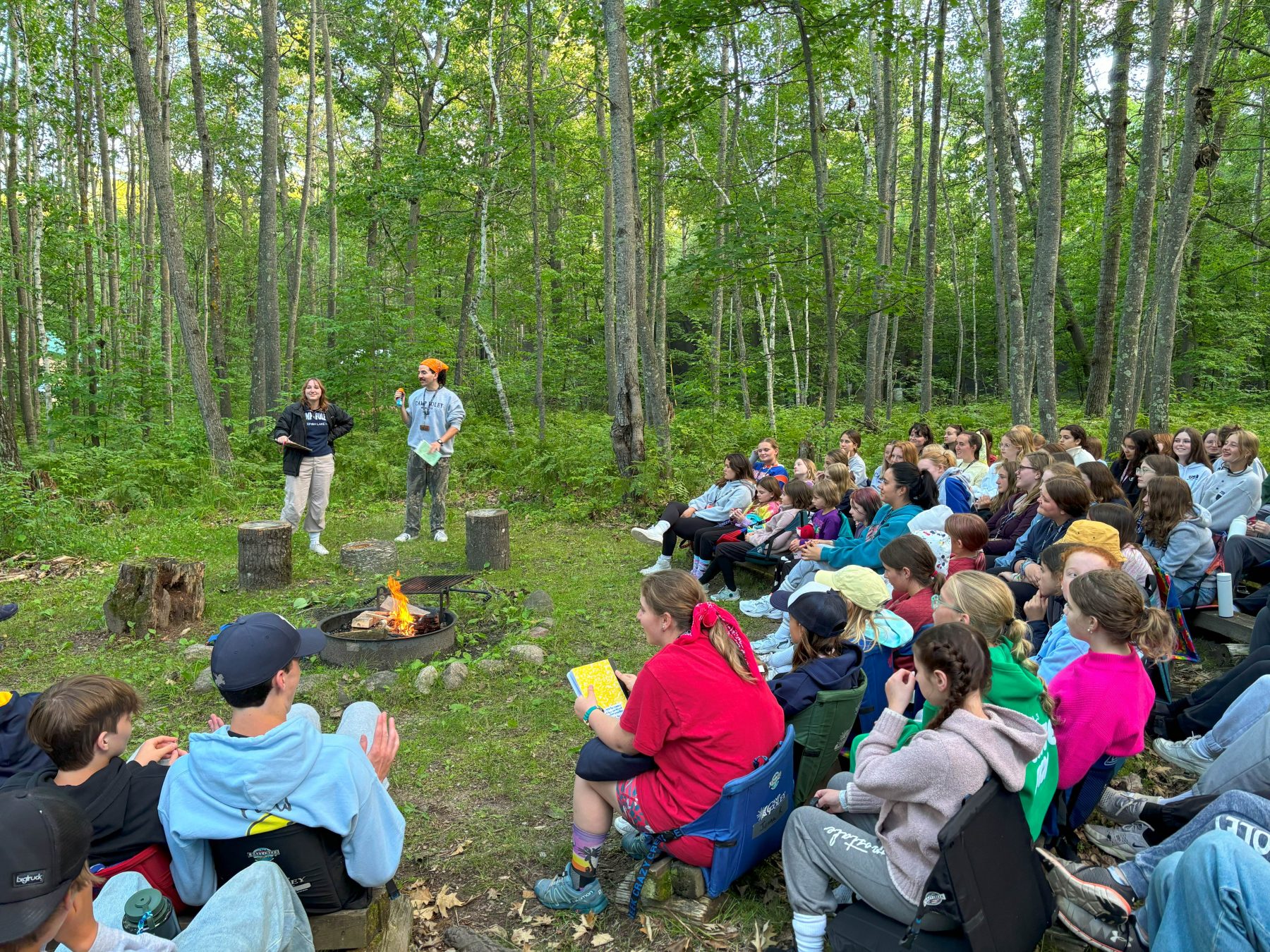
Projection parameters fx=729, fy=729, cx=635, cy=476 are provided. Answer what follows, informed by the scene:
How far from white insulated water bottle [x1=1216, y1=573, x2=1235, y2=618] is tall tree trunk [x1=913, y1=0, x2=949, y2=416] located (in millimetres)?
9454

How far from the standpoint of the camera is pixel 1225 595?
4668 millimetres

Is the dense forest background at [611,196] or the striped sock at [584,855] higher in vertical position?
the dense forest background at [611,196]

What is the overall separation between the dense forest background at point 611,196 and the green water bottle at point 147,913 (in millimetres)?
8089

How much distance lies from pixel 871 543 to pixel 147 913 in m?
4.87

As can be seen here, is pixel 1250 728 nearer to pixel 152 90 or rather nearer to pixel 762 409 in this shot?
pixel 152 90

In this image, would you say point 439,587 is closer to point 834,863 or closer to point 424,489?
point 424,489

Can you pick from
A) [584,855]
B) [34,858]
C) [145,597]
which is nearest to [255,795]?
[34,858]

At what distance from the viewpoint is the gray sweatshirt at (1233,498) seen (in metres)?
5.66

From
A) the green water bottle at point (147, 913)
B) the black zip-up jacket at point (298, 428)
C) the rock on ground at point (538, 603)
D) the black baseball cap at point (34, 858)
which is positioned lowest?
the rock on ground at point (538, 603)

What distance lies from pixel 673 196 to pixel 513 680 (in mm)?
18150

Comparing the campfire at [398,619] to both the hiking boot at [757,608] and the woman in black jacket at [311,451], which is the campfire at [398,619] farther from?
the woman in black jacket at [311,451]

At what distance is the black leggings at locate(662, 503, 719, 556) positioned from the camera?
7270 mm

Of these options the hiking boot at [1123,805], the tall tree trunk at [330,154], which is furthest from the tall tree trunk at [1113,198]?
the tall tree trunk at [330,154]

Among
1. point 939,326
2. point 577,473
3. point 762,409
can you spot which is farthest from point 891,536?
point 939,326
